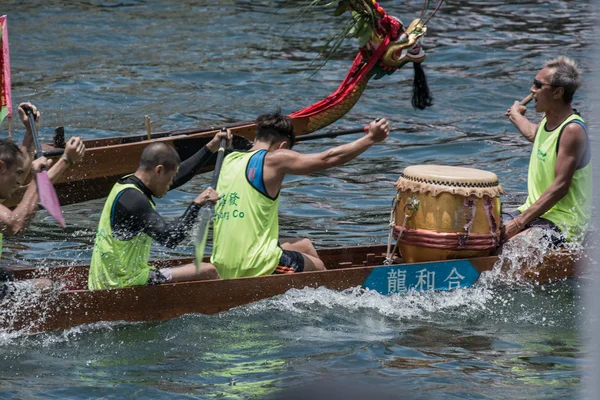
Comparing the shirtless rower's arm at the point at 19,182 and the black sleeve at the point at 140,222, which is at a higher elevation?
the shirtless rower's arm at the point at 19,182

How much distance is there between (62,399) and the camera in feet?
16.6

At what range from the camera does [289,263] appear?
21.3 feet

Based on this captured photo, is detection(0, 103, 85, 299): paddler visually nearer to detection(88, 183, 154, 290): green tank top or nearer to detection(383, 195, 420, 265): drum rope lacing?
detection(88, 183, 154, 290): green tank top

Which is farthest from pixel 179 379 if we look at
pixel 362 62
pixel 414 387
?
pixel 362 62

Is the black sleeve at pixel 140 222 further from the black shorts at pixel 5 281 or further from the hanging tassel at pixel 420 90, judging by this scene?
the hanging tassel at pixel 420 90

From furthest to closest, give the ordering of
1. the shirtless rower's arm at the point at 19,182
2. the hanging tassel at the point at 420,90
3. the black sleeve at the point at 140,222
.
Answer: the hanging tassel at the point at 420,90
the black sleeve at the point at 140,222
the shirtless rower's arm at the point at 19,182

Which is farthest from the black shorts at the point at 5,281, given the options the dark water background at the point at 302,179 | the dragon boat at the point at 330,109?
the dragon boat at the point at 330,109

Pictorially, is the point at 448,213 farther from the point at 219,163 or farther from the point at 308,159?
the point at 219,163

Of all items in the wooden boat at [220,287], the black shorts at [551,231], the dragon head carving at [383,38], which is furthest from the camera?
the dragon head carving at [383,38]

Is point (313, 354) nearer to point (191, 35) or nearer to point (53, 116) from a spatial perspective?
point (53, 116)

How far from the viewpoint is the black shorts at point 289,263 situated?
6465 mm

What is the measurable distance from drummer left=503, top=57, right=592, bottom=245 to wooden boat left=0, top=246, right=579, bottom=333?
0.26 metres

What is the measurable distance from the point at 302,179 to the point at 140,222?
5.41m

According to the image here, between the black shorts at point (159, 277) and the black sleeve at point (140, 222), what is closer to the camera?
the black sleeve at point (140, 222)
